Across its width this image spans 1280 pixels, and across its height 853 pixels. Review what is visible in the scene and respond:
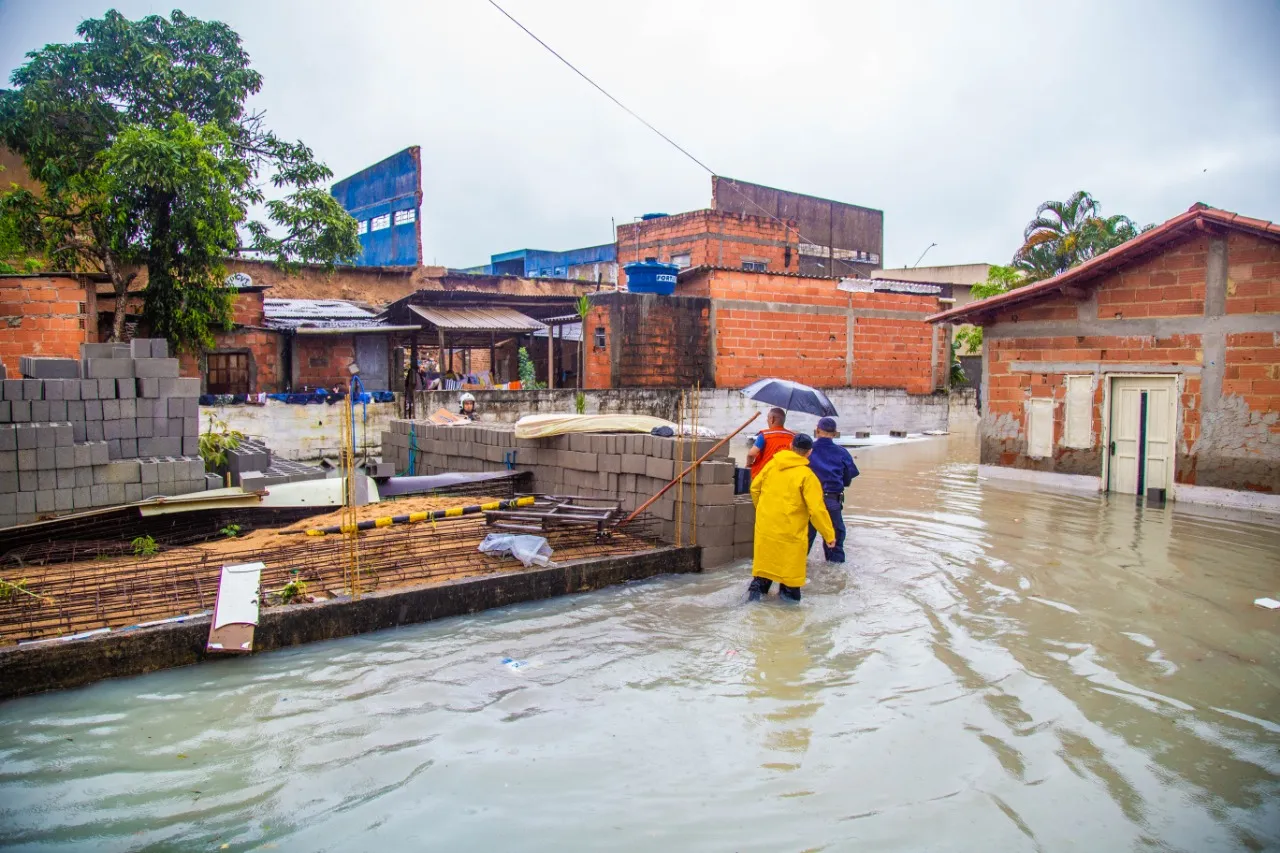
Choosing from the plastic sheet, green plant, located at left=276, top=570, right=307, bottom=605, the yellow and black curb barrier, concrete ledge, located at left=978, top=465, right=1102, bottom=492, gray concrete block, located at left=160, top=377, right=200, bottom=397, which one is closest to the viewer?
green plant, located at left=276, top=570, right=307, bottom=605

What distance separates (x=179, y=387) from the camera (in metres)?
8.62

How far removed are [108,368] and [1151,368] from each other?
42.2ft

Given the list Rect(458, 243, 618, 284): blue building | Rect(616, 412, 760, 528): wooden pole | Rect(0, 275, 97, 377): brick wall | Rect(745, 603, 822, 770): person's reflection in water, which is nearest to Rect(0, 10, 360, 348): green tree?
Rect(0, 275, 97, 377): brick wall

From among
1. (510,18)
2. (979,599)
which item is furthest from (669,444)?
(510,18)

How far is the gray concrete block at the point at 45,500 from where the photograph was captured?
24.9 feet

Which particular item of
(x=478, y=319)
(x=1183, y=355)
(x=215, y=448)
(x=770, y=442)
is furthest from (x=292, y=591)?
(x=478, y=319)

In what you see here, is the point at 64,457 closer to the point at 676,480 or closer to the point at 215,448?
the point at 215,448

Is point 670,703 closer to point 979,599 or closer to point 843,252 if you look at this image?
point 979,599

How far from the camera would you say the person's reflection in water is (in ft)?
14.4

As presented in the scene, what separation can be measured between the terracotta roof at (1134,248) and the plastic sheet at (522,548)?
27.9ft

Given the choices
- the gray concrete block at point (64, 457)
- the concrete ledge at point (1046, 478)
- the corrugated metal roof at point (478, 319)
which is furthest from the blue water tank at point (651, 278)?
the gray concrete block at point (64, 457)

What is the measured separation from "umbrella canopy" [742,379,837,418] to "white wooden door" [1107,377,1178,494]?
5574mm

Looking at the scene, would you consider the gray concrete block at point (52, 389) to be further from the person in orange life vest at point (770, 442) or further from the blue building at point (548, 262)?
the blue building at point (548, 262)

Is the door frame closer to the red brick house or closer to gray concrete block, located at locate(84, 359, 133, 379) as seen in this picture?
the red brick house
